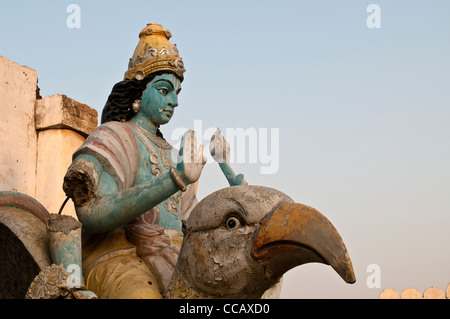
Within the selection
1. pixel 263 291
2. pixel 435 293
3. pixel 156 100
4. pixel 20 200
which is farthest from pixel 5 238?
pixel 435 293

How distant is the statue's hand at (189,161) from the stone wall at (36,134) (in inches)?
110

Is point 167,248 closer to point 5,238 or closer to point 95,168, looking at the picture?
point 95,168

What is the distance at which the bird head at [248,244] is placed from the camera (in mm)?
3846

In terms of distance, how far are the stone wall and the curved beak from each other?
11.3ft

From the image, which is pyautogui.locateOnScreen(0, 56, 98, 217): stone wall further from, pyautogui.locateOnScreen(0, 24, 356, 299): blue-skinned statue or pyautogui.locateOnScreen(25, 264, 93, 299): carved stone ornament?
pyautogui.locateOnScreen(25, 264, 93, 299): carved stone ornament

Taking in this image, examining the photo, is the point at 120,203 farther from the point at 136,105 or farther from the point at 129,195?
the point at 136,105

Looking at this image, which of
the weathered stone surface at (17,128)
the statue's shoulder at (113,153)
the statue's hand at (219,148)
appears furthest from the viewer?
the weathered stone surface at (17,128)

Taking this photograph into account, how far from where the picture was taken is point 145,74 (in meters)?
5.48

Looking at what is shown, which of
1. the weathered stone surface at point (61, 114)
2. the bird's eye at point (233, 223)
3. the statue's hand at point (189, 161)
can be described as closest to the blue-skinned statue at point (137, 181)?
the statue's hand at point (189, 161)

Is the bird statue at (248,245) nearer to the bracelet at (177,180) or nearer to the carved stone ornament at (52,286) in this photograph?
the carved stone ornament at (52,286)

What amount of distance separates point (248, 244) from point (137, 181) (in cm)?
139

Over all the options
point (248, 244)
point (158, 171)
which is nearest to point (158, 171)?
point (158, 171)

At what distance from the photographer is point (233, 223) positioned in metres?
4.15
